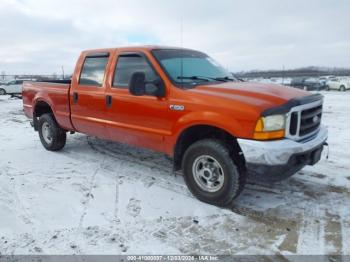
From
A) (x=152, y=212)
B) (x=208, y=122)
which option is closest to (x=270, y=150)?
(x=208, y=122)

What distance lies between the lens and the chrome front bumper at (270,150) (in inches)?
145

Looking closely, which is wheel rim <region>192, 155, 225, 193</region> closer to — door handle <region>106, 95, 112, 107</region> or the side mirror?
the side mirror

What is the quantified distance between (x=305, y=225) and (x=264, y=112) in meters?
1.35

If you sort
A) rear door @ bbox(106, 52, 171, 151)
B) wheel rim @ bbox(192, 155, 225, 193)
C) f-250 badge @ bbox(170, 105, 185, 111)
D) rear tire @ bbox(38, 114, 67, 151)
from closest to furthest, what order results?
wheel rim @ bbox(192, 155, 225, 193)
f-250 badge @ bbox(170, 105, 185, 111)
rear door @ bbox(106, 52, 171, 151)
rear tire @ bbox(38, 114, 67, 151)

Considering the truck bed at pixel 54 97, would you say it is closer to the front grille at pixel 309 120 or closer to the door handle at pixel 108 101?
the door handle at pixel 108 101

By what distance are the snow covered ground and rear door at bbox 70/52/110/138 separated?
73 cm

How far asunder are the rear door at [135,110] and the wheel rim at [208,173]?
0.62m

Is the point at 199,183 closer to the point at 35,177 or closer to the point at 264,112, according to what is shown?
the point at 264,112

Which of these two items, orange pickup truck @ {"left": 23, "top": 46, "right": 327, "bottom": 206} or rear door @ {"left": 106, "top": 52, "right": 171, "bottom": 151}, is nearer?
orange pickup truck @ {"left": 23, "top": 46, "right": 327, "bottom": 206}

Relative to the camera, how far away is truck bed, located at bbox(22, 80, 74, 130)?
6234mm

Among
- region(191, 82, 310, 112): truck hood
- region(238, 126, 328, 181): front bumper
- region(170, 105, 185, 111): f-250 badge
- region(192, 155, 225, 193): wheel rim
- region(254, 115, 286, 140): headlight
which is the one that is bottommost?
region(192, 155, 225, 193): wheel rim

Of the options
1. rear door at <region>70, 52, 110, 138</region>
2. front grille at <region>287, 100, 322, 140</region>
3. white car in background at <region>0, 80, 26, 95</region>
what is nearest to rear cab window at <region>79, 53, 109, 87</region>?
rear door at <region>70, 52, 110, 138</region>

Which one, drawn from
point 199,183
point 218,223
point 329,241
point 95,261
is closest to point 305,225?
point 329,241

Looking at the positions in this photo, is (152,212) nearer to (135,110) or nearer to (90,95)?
(135,110)
